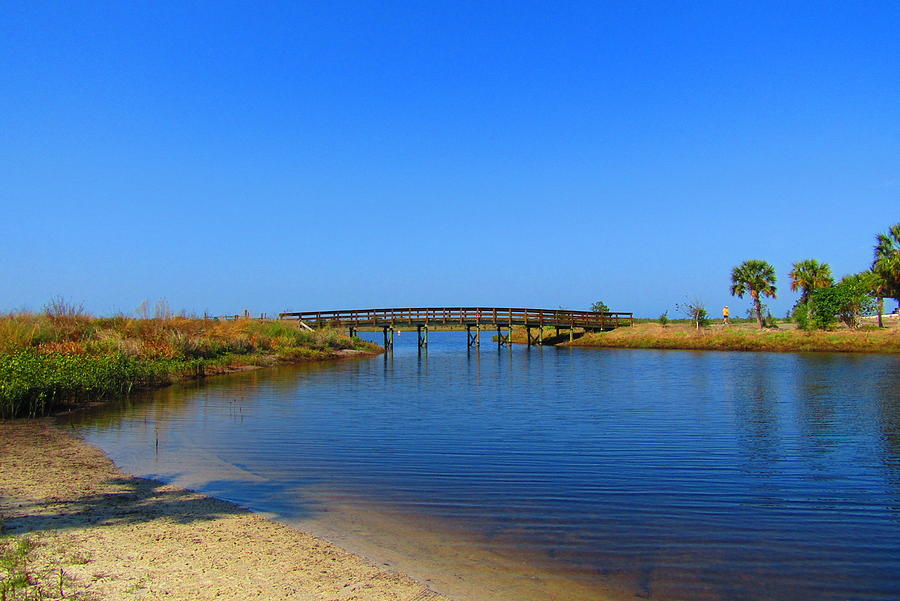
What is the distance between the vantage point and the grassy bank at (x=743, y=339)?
1534 inches

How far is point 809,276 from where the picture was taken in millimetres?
52000

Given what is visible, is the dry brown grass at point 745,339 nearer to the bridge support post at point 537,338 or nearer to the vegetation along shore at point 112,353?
the bridge support post at point 537,338

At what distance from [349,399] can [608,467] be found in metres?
10.6

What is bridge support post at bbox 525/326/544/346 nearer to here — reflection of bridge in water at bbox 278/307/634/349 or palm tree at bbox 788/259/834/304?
reflection of bridge in water at bbox 278/307/634/349

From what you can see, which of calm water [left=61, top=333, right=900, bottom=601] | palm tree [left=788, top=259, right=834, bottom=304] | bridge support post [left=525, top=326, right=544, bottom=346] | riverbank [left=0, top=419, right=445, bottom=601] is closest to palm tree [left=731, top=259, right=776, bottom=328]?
palm tree [left=788, top=259, right=834, bottom=304]

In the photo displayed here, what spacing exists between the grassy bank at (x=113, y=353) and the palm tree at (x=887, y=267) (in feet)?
119

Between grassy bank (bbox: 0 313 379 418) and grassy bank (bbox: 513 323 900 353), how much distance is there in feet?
88.7

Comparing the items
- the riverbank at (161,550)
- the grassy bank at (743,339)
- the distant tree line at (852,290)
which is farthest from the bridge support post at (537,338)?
the riverbank at (161,550)

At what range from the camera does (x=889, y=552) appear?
6109 millimetres

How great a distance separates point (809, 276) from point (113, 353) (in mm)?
50862

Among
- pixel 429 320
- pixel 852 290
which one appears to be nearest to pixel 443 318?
pixel 429 320

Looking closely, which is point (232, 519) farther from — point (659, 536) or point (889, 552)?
point (889, 552)

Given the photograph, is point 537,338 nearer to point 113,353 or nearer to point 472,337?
Answer: point 472,337

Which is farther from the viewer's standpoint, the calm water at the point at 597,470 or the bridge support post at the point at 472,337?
the bridge support post at the point at 472,337
